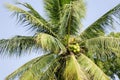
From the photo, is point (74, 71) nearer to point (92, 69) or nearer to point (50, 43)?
point (92, 69)

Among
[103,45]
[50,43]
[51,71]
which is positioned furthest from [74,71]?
[103,45]

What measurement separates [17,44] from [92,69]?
2.82 meters

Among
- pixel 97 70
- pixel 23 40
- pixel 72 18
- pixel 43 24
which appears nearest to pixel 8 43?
pixel 23 40

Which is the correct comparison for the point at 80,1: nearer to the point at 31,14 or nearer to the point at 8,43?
the point at 31,14

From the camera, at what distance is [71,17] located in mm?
13430

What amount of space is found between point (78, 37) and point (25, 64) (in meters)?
2.13

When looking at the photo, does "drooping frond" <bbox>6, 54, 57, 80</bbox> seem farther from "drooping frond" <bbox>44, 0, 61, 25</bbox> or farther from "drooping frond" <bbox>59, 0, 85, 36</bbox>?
"drooping frond" <bbox>44, 0, 61, 25</bbox>

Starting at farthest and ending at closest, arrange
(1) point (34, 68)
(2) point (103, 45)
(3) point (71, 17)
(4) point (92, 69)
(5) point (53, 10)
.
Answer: (5) point (53, 10) < (3) point (71, 17) < (2) point (103, 45) < (1) point (34, 68) < (4) point (92, 69)

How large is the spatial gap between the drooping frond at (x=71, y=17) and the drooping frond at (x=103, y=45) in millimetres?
786

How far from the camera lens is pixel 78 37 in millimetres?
14273

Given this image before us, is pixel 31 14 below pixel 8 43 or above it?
above

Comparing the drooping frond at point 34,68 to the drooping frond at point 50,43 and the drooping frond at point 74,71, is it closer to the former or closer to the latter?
the drooping frond at point 50,43

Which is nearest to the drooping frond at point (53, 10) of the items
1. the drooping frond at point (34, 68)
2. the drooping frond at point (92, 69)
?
the drooping frond at point (34, 68)

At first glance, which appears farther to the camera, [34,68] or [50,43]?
[34,68]
